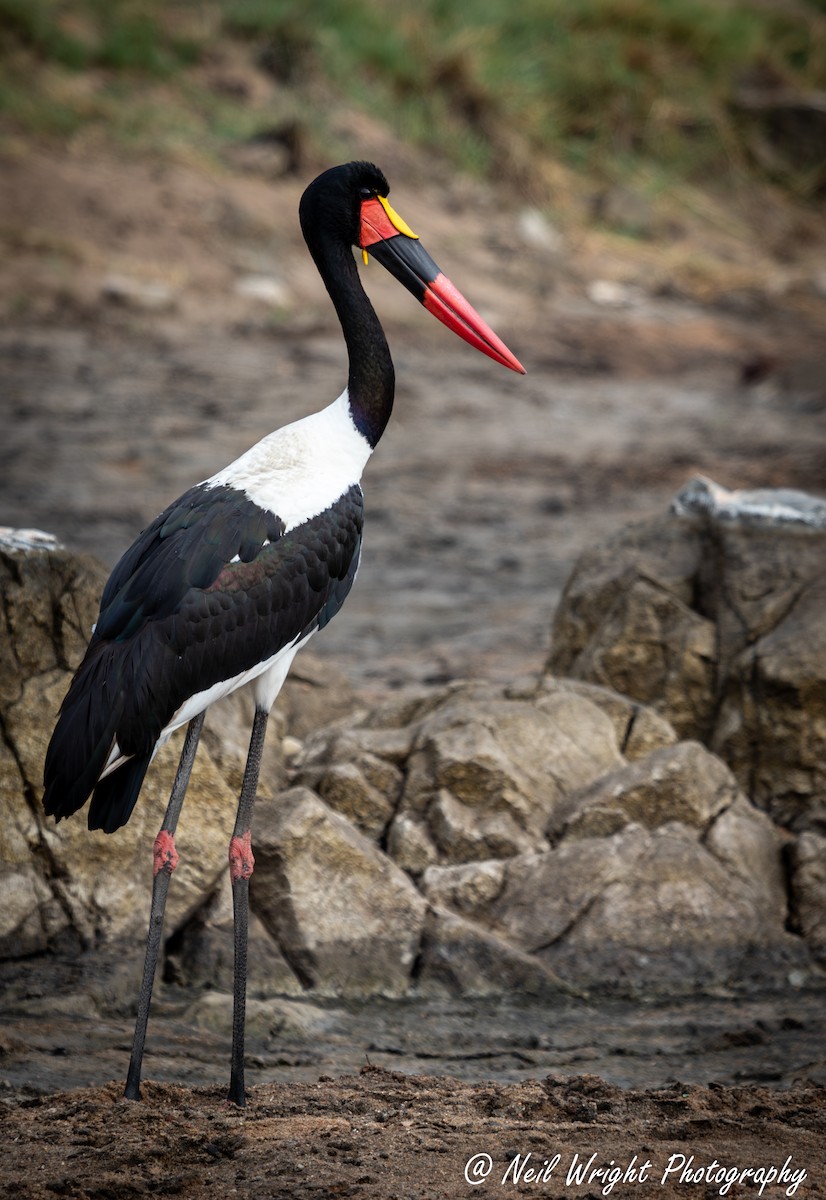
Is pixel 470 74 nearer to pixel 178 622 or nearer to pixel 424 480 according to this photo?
pixel 424 480

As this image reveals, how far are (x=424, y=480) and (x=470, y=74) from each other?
8291mm

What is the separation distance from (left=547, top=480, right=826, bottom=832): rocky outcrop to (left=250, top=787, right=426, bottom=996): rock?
5.01ft

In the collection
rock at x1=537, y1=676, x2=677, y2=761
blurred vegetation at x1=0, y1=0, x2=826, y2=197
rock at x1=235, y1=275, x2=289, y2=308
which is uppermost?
blurred vegetation at x1=0, y1=0, x2=826, y2=197

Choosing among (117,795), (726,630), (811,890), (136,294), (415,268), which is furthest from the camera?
(136,294)

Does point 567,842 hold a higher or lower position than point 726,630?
lower

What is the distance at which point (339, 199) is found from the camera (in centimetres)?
439

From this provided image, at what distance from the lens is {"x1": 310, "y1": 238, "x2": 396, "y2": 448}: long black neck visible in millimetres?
4207

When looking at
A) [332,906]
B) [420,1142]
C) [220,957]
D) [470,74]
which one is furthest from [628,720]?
[470,74]

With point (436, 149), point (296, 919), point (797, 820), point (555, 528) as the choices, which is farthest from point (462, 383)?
point (296, 919)

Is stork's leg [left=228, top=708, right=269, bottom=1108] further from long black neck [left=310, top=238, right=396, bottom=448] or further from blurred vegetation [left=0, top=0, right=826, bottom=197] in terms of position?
blurred vegetation [left=0, top=0, right=826, bottom=197]

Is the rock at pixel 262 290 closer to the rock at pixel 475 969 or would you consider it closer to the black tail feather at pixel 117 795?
the rock at pixel 475 969

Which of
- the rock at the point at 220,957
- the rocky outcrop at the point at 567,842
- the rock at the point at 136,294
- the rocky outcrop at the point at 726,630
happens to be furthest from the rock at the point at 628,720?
the rock at the point at 136,294

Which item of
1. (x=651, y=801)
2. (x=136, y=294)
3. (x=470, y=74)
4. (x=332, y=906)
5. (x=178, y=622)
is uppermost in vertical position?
(x=470, y=74)

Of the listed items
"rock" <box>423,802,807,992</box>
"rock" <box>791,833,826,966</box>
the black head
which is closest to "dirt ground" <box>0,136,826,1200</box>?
→ "rock" <box>423,802,807,992</box>
